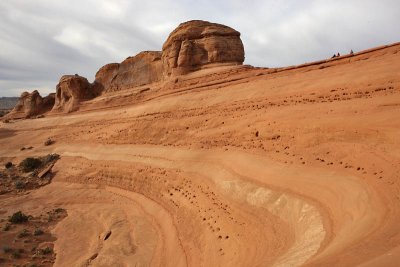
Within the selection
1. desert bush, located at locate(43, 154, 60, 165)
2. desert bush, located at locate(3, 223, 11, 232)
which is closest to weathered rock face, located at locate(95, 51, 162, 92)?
desert bush, located at locate(43, 154, 60, 165)

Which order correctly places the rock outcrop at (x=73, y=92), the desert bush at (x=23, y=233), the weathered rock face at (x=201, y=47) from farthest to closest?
the rock outcrop at (x=73, y=92)
the weathered rock face at (x=201, y=47)
the desert bush at (x=23, y=233)

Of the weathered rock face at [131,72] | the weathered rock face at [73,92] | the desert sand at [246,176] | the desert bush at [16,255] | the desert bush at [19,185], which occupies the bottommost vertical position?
the desert bush at [19,185]

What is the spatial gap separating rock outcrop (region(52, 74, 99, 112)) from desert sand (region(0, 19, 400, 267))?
11347 mm

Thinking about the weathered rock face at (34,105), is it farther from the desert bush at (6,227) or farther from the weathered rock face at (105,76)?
the desert bush at (6,227)

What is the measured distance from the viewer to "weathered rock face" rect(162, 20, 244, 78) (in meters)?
23.9

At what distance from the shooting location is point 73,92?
3391cm

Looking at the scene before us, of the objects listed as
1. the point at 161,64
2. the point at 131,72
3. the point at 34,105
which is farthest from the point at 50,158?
the point at 34,105

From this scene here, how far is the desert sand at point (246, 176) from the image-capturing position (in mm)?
7207

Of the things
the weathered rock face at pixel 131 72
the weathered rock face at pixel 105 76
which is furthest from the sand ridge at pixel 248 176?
the weathered rock face at pixel 105 76

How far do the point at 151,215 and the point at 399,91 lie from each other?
980cm

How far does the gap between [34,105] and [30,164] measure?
16.9 meters

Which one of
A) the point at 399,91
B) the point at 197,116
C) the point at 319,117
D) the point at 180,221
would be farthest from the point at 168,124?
the point at 399,91

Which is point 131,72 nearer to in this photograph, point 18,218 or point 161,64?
point 161,64

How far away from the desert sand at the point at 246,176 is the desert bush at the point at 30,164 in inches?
118
